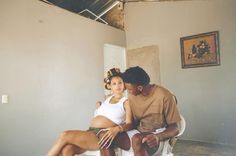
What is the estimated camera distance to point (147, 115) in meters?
1.60

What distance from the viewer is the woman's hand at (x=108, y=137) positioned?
1505mm

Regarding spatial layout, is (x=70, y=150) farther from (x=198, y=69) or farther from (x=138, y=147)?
(x=198, y=69)

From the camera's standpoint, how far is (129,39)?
16.4 feet

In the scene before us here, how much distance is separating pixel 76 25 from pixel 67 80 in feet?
3.10

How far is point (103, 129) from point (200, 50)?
297 cm

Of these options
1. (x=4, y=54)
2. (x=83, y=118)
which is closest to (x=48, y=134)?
(x=83, y=118)

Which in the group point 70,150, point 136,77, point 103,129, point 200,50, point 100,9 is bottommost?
point 70,150

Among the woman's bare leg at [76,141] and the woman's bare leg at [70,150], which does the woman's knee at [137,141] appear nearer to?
the woman's bare leg at [76,141]

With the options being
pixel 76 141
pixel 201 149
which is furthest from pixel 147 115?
pixel 201 149

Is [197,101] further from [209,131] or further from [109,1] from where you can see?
[109,1]

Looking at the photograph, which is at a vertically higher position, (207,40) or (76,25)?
(76,25)

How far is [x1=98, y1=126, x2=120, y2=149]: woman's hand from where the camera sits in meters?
1.50

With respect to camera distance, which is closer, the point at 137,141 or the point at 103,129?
the point at 137,141

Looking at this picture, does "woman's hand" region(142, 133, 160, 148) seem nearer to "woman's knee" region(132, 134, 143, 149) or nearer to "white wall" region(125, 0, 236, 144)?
"woman's knee" region(132, 134, 143, 149)
